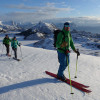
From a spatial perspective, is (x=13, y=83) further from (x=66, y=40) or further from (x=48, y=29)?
(x=48, y=29)

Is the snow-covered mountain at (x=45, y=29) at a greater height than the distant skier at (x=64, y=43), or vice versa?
the snow-covered mountain at (x=45, y=29)

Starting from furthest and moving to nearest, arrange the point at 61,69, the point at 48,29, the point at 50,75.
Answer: the point at 48,29 → the point at 50,75 → the point at 61,69

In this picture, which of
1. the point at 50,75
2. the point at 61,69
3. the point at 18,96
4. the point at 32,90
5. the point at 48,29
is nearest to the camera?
the point at 18,96

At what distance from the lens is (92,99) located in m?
4.20

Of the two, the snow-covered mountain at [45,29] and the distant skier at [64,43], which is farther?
the snow-covered mountain at [45,29]

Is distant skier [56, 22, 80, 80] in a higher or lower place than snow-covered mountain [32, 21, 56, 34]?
lower

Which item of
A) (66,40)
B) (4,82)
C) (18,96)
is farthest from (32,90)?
(66,40)

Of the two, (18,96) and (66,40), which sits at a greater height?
(66,40)

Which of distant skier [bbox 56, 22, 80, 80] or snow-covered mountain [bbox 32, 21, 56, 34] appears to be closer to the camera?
distant skier [bbox 56, 22, 80, 80]

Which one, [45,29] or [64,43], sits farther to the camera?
[45,29]

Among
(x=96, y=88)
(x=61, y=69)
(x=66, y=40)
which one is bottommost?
(x=96, y=88)

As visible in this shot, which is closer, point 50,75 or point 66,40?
point 66,40

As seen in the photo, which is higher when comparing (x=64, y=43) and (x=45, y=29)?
(x=45, y=29)

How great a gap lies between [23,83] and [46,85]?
105cm
